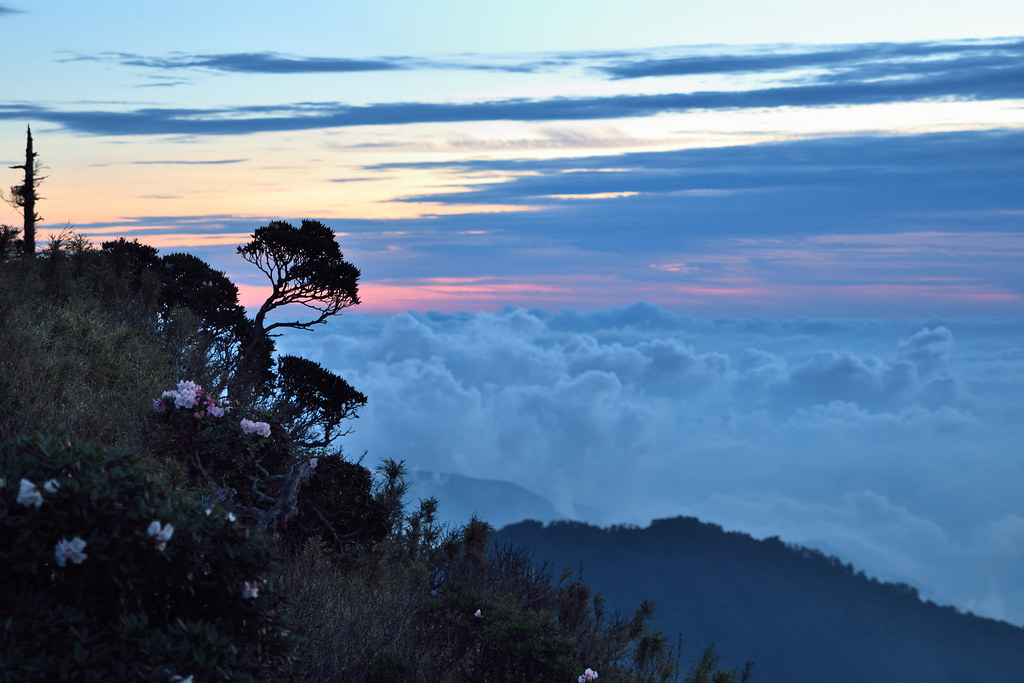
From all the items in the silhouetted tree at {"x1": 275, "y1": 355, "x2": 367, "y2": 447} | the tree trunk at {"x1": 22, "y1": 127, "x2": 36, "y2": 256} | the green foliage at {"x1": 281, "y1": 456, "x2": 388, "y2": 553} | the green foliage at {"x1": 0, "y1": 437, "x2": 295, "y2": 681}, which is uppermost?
the tree trunk at {"x1": 22, "y1": 127, "x2": 36, "y2": 256}

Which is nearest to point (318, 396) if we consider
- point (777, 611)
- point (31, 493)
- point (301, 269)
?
point (301, 269)

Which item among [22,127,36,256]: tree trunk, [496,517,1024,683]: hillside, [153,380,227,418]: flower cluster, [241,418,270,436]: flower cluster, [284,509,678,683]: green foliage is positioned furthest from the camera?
[496,517,1024,683]: hillside

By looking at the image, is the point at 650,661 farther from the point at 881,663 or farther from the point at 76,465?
the point at 881,663

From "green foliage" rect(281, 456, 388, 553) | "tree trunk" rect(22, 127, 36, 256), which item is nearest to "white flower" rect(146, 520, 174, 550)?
"green foliage" rect(281, 456, 388, 553)

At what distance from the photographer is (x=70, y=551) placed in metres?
4.95

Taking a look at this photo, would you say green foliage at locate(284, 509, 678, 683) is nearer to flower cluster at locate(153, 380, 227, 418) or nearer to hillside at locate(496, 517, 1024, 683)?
flower cluster at locate(153, 380, 227, 418)

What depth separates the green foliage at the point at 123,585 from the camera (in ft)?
16.1

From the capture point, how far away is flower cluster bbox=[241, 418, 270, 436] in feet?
41.2

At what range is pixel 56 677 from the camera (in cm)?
490

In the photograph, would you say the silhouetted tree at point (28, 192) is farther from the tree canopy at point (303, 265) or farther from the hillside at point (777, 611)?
the hillside at point (777, 611)

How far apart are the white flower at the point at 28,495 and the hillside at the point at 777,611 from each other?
11122 cm

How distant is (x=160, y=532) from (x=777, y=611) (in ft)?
463

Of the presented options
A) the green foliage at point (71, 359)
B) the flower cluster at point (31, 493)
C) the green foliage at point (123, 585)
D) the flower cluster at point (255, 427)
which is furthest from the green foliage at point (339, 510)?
the flower cluster at point (31, 493)

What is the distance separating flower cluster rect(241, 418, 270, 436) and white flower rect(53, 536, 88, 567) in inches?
303
